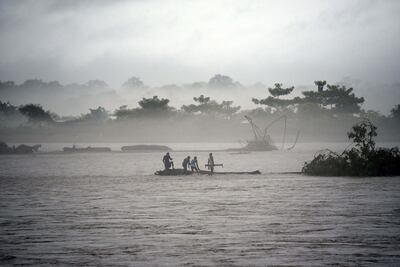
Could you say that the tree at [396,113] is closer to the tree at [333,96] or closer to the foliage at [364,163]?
the tree at [333,96]

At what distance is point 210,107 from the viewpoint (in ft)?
461

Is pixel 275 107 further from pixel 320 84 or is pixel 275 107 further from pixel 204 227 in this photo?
pixel 204 227

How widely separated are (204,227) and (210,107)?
126318 mm

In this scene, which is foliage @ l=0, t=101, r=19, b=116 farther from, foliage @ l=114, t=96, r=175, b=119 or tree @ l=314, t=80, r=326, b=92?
tree @ l=314, t=80, r=326, b=92

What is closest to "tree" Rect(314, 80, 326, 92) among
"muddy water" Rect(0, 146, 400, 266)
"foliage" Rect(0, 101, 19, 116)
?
"foliage" Rect(0, 101, 19, 116)

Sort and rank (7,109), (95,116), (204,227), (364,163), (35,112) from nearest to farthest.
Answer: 1. (204,227)
2. (364,163)
3. (35,112)
4. (95,116)
5. (7,109)

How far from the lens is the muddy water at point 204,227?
1087cm

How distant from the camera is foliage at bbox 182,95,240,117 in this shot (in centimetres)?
13706

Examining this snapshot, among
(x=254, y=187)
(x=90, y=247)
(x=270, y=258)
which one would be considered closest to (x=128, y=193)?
(x=254, y=187)

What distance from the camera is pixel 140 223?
51.6ft

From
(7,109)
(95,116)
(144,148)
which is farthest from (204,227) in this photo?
(7,109)

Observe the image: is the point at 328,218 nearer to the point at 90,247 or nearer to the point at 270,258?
the point at 270,258

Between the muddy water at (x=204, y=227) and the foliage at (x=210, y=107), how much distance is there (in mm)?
110422

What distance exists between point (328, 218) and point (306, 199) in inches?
216
